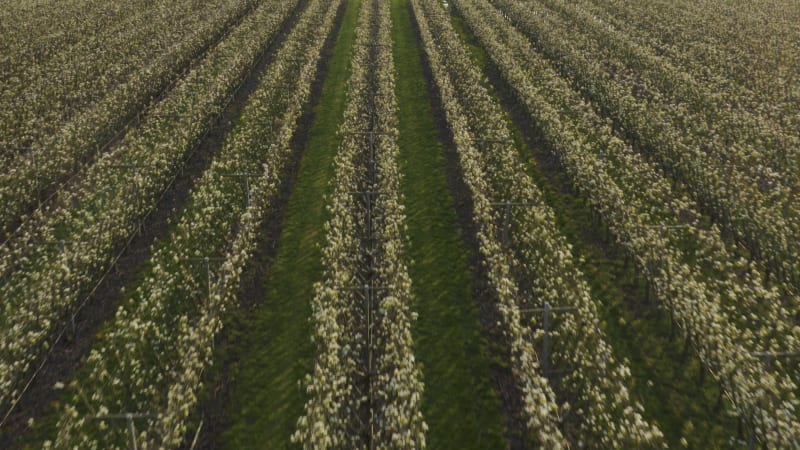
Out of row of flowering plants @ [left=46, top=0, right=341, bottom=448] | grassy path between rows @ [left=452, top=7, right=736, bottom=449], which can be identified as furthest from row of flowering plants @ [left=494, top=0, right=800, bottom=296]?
row of flowering plants @ [left=46, top=0, right=341, bottom=448]

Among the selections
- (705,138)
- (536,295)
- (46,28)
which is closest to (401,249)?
(536,295)

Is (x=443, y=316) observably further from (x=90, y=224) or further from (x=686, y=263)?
(x=90, y=224)

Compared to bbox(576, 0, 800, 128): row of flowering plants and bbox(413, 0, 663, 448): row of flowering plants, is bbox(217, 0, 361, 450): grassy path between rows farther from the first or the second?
bbox(576, 0, 800, 128): row of flowering plants

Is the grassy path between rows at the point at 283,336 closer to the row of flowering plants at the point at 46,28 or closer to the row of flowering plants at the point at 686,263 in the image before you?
the row of flowering plants at the point at 686,263

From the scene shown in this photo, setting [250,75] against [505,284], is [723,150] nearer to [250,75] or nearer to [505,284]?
[505,284]

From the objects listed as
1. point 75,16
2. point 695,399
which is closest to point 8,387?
point 695,399

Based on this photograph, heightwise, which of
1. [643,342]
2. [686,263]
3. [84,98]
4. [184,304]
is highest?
[184,304]
